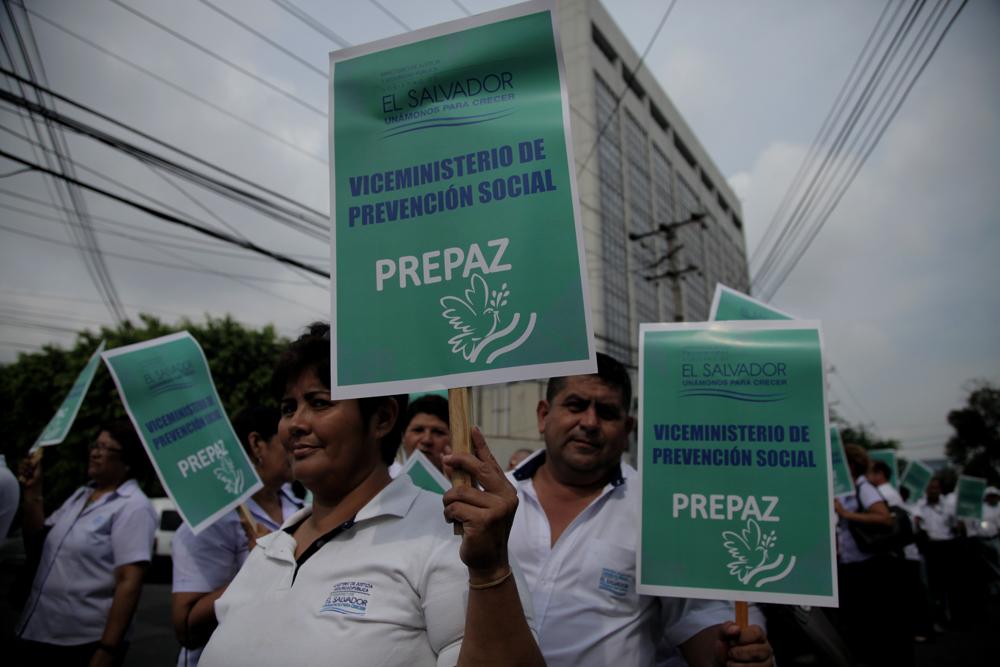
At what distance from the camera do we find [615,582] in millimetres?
2037

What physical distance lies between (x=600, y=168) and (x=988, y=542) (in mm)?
21215

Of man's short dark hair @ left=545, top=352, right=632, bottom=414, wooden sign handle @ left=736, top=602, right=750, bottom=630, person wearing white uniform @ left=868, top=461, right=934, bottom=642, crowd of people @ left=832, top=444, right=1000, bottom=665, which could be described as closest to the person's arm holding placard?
wooden sign handle @ left=736, top=602, right=750, bottom=630

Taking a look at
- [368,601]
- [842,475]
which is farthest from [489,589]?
[842,475]

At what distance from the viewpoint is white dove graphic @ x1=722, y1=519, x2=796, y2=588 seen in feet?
6.31

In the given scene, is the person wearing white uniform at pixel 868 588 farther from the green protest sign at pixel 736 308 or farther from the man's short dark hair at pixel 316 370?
the man's short dark hair at pixel 316 370

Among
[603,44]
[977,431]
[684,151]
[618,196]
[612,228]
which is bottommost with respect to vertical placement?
[977,431]

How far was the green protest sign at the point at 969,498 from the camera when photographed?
10.8 m

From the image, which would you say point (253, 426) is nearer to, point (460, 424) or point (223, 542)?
point (223, 542)

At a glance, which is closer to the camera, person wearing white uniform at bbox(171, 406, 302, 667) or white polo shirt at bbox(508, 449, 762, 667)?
white polo shirt at bbox(508, 449, 762, 667)

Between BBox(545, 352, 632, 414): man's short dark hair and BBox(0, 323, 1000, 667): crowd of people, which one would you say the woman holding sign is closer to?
BBox(0, 323, 1000, 667): crowd of people

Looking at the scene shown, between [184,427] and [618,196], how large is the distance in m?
30.3

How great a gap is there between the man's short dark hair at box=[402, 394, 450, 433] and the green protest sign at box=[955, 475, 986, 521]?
1096 centimetres

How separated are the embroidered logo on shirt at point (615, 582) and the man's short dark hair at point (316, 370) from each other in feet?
2.62

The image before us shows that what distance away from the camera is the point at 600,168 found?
95.0ft
